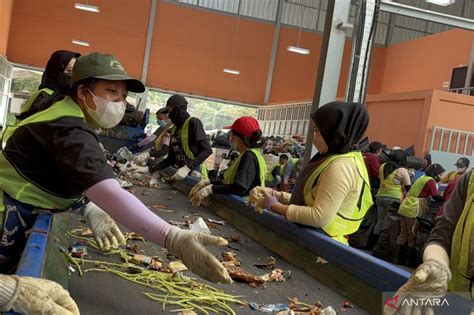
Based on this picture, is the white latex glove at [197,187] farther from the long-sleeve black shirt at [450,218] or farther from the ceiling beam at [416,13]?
the long-sleeve black shirt at [450,218]

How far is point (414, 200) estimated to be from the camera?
22.2 feet

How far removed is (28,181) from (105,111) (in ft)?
1.15

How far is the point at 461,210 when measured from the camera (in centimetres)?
176

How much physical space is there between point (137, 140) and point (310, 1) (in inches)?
622

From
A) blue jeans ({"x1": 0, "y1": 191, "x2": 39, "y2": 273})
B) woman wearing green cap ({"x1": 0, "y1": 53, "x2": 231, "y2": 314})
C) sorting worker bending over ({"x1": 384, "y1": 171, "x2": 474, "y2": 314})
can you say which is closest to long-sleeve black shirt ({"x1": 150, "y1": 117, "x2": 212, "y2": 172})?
woman wearing green cap ({"x1": 0, "y1": 53, "x2": 231, "y2": 314})

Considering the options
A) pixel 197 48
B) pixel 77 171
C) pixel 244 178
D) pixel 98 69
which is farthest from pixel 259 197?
pixel 197 48

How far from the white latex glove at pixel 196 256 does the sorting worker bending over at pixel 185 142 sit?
3.57 metres

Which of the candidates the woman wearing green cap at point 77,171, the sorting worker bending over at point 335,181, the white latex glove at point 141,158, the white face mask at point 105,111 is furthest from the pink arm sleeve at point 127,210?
the white latex glove at point 141,158

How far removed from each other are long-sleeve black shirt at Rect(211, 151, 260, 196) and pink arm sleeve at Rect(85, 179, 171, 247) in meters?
2.27

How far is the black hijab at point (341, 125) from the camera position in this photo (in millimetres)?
2695

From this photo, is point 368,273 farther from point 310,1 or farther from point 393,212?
point 310,1

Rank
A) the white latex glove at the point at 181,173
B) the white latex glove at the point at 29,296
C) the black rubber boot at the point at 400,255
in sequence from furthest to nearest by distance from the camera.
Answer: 1. the black rubber boot at the point at 400,255
2. the white latex glove at the point at 181,173
3. the white latex glove at the point at 29,296

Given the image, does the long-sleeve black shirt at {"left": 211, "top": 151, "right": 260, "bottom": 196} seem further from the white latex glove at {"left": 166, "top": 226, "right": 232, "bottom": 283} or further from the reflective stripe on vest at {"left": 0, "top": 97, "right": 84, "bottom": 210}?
the white latex glove at {"left": 166, "top": 226, "right": 232, "bottom": 283}

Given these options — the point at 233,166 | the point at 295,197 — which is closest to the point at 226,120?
the point at 233,166
